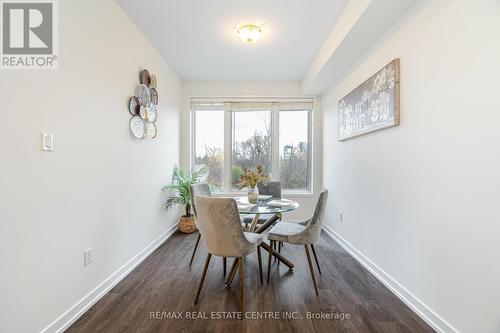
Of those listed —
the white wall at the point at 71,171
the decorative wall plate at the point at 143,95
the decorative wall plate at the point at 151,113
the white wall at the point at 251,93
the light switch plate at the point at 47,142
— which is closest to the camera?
the white wall at the point at 71,171

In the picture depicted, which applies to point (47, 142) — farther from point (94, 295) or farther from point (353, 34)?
point (353, 34)

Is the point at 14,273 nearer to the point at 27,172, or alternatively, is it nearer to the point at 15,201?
the point at 15,201

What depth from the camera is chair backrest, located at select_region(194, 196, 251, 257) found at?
181 centimetres

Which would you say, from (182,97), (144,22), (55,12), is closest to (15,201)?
(55,12)

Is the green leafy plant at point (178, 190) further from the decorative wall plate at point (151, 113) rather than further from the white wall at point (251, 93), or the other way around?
the decorative wall plate at point (151, 113)

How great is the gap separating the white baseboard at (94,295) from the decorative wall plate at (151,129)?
1416 mm

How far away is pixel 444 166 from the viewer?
1.63m

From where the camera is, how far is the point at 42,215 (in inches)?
58.3

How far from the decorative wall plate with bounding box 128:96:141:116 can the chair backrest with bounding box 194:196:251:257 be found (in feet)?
4.55

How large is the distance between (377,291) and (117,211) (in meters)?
2.56

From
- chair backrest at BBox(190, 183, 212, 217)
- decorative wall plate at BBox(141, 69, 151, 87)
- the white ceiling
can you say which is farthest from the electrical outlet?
the white ceiling

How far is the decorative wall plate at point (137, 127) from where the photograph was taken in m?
2.58

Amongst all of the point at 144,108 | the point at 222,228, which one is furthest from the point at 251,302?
the point at 144,108

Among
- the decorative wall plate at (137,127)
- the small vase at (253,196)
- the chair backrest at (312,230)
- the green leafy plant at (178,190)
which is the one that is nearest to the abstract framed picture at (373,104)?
the chair backrest at (312,230)
